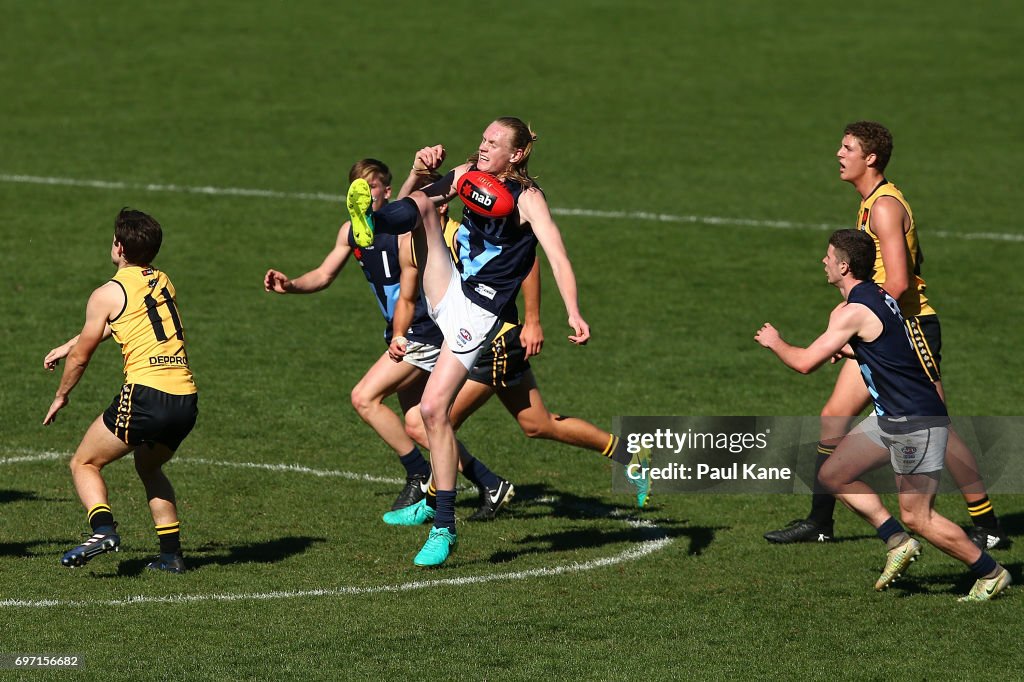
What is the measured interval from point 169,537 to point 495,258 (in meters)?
2.49

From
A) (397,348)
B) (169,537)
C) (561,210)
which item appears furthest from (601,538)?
(561,210)

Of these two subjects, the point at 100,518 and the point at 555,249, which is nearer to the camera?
the point at 100,518

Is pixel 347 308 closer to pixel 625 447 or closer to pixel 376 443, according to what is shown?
pixel 376 443

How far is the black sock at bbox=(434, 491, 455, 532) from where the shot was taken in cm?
934

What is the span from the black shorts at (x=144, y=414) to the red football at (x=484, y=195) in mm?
1996

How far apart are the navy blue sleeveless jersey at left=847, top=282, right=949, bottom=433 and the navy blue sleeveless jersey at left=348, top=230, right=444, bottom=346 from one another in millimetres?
3241

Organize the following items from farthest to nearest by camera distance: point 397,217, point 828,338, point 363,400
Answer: point 363,400 < point 397,217 < point 828,338

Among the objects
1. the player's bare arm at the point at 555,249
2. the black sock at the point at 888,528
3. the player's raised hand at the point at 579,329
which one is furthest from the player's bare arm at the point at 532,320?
the black sock at the point at 888,528

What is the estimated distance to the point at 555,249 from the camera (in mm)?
9141

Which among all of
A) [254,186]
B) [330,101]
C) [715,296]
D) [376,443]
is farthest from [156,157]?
[376,443]

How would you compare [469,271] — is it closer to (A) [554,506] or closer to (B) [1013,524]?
(A) [554,506]

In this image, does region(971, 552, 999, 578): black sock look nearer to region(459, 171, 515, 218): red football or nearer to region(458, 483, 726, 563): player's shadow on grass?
region(458, 483, 726, 563): player's shadow on grass

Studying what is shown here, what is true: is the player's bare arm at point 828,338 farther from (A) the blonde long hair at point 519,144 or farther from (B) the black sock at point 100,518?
(B) the black sock at point 100,518

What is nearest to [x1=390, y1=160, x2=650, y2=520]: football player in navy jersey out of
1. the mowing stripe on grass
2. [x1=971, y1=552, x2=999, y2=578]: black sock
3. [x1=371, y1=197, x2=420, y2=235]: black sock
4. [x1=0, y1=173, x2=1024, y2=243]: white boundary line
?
[x1=371, y1=197, x2=420, y2=235]: black sock
